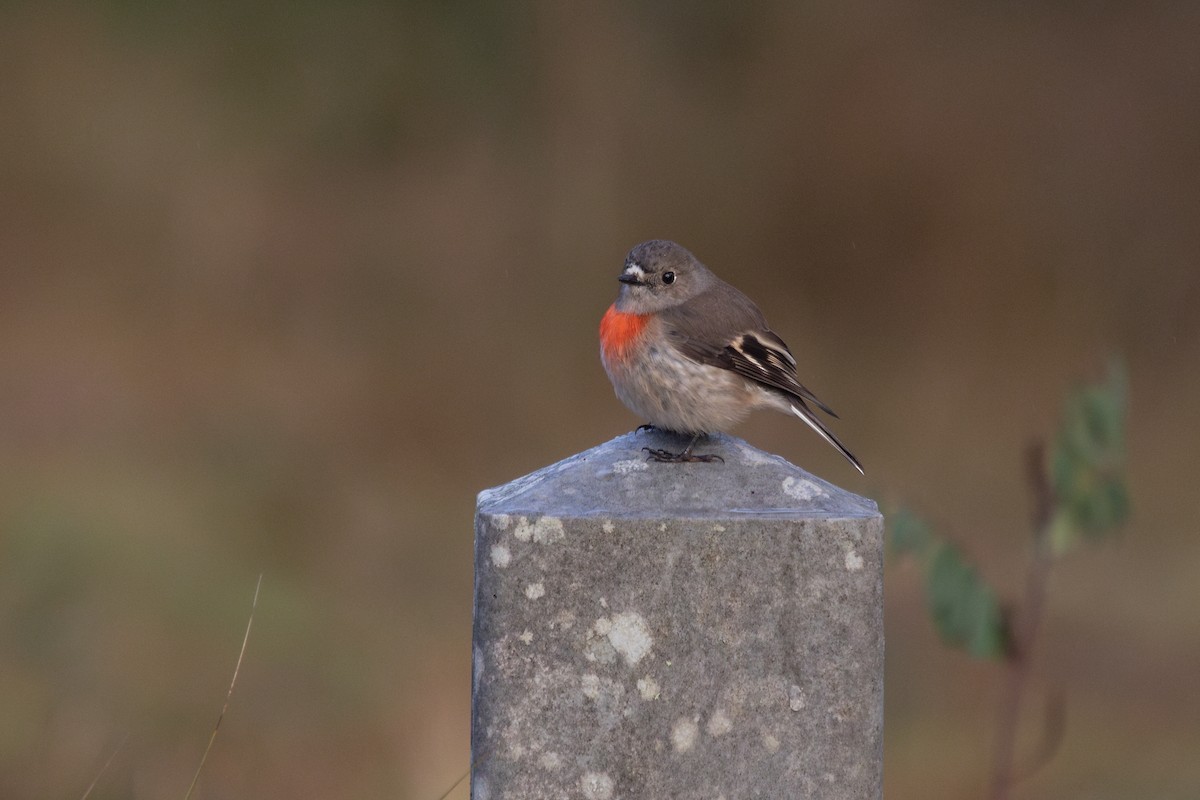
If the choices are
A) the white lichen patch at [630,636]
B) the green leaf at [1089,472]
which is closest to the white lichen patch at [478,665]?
the white lichen patch at [630,636]

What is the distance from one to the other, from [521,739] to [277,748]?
16.0ft

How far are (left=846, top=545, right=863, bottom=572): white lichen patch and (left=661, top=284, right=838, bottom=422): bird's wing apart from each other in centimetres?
92

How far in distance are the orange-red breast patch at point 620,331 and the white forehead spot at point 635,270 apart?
0.15m

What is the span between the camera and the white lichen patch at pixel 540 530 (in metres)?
2.90

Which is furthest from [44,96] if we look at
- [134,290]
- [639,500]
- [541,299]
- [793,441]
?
[639,500]

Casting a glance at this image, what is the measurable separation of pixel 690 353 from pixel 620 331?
0.28 metres

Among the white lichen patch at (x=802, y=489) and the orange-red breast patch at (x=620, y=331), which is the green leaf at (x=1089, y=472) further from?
the white lichen patch at (x=802, y=489)

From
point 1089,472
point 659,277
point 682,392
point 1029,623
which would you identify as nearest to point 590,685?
point 682,392

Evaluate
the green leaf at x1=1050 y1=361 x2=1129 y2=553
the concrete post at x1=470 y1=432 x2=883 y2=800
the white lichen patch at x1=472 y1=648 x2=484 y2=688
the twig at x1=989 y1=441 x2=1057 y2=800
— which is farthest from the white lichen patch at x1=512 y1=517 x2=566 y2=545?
the green leaf at x1=1050 y1=361 x2=1129 y2=553

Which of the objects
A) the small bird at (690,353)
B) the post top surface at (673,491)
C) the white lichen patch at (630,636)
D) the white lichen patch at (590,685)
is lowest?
the white lichen patch at (590,685)

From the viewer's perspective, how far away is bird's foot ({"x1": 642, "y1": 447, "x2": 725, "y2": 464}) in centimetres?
311

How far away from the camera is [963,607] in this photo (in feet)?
13.9

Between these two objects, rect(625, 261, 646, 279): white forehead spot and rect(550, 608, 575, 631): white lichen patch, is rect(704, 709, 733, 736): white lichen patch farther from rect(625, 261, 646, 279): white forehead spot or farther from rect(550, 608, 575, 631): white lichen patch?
rect(625, 261, 646, 279): white forehead spot

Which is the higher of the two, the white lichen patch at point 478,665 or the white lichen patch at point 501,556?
the white lichen patch at point 501,556
